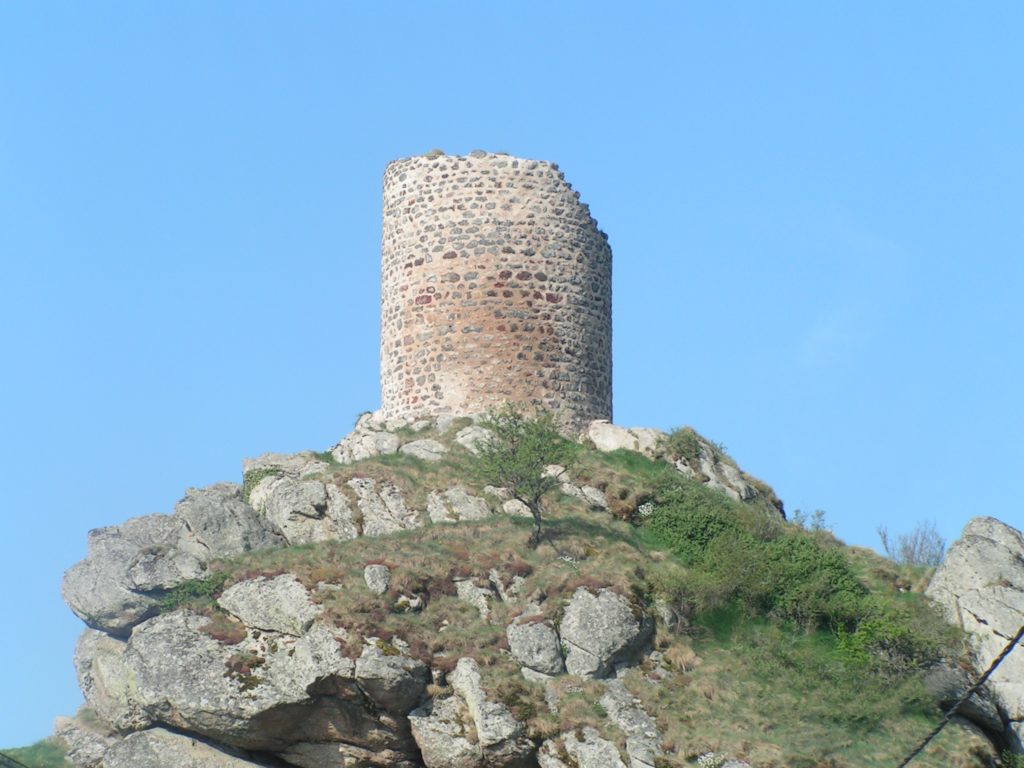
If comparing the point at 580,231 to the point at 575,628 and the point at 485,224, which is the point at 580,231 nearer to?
the point at 485,224

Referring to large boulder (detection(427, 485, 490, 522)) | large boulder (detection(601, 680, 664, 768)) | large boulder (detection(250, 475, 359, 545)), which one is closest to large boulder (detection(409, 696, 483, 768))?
large boulder (detection(601, 680, 664, 768))

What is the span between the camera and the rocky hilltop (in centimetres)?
2816

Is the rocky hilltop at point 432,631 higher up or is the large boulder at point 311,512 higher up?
the large boulder at point 311,512

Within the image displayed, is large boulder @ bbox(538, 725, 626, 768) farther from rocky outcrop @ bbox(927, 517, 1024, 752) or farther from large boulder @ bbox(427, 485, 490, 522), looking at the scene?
large boulder @ bbox(427, 485, 490, 522)

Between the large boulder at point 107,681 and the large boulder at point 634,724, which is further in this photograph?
the large boulder at point 107,681

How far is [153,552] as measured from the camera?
110 feet

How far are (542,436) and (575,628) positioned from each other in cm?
536

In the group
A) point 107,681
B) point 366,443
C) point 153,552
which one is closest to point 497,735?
point 107,681

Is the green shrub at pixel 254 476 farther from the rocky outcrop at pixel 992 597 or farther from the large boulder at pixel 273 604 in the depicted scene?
the rocky outcrop at pixel 992 597

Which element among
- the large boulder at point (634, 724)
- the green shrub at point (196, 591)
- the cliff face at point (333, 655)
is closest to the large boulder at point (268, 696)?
the cliff face at point (333, 655)

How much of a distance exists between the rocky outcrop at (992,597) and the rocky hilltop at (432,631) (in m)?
0.05

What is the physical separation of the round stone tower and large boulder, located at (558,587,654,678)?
863cm

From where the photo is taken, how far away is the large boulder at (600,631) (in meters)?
29.5

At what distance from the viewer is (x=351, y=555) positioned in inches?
1241
